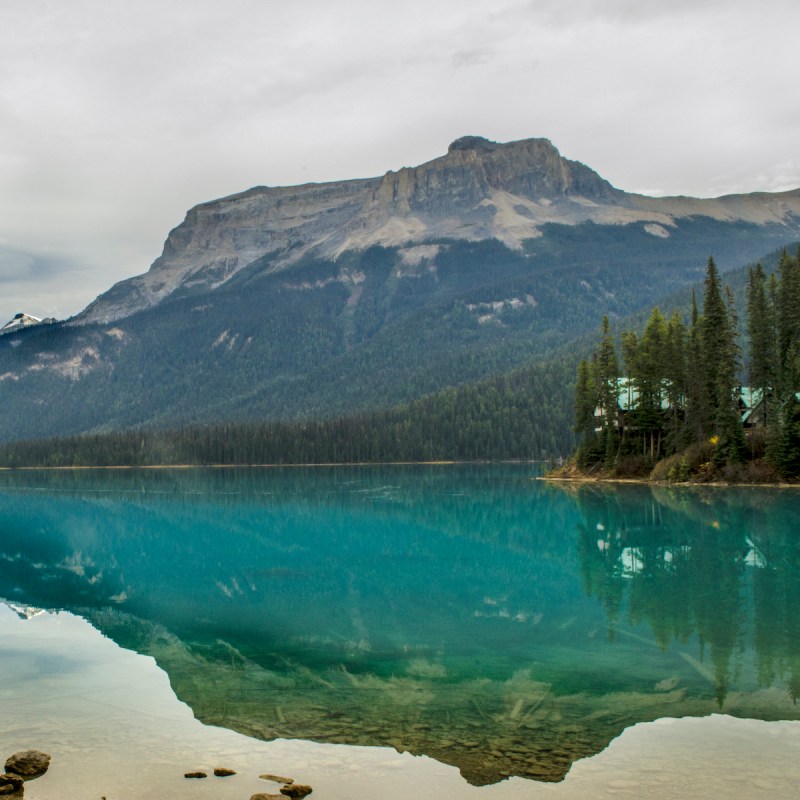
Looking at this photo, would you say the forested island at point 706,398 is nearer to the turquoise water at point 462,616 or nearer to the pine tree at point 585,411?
the pine tree at point 585,411

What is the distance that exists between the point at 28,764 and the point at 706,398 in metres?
80.0

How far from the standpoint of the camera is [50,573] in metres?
47.6

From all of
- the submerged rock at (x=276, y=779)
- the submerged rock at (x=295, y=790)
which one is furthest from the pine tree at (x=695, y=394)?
the submerged rock at (x=295, y=790)

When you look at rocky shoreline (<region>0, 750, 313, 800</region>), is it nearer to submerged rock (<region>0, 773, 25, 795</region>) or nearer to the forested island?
submerged rock (<region>0, 773, 25, 795</region>)

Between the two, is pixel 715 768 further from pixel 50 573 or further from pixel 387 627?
pixel 50 573

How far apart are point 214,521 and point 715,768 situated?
63.1 m

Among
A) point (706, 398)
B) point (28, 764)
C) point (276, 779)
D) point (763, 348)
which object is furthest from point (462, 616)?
point (706, 398)

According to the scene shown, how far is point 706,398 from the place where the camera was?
87.9m

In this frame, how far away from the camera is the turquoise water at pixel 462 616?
19.0m

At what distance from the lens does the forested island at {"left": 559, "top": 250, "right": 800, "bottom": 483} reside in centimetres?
8119

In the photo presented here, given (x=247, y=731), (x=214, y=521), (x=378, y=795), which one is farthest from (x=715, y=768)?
(x=214, y=521)

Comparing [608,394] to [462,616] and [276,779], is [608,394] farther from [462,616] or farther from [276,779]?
[276,779]

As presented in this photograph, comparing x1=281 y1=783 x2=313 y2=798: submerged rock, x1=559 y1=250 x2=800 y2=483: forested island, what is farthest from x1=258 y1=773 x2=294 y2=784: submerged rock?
x1=559 y1=250 x2=800 y2=483: forested island

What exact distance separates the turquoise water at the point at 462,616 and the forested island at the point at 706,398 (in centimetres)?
1054
